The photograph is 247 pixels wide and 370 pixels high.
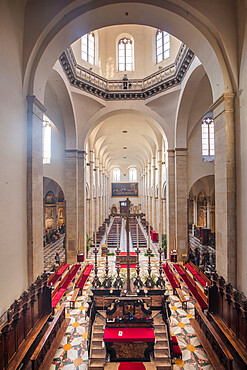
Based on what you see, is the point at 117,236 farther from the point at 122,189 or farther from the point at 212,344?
the point at 122,189

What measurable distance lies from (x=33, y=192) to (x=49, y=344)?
→ 3.67 m

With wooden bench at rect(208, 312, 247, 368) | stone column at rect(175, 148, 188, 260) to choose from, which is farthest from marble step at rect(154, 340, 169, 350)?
stone column at rect(175, 148, 188, 260)

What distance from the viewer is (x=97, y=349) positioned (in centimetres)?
452

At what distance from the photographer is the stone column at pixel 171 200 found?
12.4m

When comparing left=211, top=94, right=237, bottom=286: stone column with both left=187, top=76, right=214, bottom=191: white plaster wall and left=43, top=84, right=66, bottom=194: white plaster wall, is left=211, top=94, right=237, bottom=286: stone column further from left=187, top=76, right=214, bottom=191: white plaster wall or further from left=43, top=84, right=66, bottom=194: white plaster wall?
left=43, top=84, right=66, bottom=194: white plaster wall

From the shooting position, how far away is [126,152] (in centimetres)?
3083

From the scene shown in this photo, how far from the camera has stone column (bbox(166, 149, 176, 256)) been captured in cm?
1237

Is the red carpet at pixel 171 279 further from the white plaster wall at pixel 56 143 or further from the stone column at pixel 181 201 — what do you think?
the white plaster wall at pixel 56 143

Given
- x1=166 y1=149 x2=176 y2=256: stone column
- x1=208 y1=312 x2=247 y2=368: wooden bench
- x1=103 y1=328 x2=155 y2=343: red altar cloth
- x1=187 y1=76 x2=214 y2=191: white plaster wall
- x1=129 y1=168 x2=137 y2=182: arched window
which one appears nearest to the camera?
x1=208 y1=312 x2=247 y2=368: wooden bench

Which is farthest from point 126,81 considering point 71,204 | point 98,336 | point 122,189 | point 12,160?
point 122,189

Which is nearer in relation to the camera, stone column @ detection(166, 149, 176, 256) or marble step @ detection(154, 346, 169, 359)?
marble step @ detection(154, 346, 169, 359)

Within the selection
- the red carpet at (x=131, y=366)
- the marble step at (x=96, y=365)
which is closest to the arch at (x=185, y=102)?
the red carpet at (x=131, y=366)

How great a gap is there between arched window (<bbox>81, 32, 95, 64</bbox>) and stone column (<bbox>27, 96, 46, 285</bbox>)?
953cm

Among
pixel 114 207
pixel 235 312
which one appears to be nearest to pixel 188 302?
pixel 235 312
